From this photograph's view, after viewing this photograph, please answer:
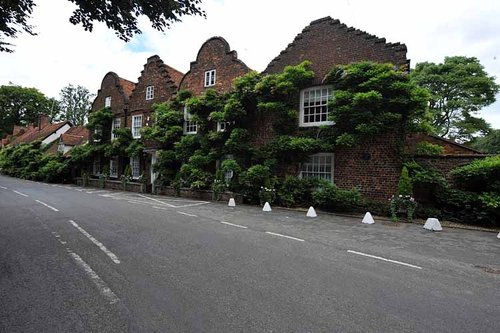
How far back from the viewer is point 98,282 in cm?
396

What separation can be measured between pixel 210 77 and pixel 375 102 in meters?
11.6

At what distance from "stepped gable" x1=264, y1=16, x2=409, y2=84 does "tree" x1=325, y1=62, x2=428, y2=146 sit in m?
1.08

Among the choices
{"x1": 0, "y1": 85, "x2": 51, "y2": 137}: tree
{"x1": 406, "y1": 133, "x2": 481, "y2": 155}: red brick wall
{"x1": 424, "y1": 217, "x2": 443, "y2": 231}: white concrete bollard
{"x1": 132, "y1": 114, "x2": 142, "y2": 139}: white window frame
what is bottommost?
{"x1": 424, "y1": 217, "x2": 443, "y2": 231}: white concrete bollard

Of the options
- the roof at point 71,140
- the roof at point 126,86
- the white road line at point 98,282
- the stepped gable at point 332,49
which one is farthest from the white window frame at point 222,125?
the roof at point 71,140

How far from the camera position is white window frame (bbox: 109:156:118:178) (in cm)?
2525

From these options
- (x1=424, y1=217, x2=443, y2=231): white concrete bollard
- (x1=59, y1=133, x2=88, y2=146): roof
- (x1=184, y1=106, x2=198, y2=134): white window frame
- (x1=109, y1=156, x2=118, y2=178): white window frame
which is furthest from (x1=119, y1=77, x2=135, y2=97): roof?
(x1=424, y1=217, x2=443, y2=231): white concrete bollard

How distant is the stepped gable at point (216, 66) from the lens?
1802 centimetres

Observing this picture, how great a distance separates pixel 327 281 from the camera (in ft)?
13.8

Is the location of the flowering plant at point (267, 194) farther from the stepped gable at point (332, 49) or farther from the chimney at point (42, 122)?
the chimney at point (42, 122)

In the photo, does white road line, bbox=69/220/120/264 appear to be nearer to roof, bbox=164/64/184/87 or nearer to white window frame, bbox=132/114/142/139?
white window frame, bbox=132/114/142/139

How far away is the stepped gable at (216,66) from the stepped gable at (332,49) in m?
2.94

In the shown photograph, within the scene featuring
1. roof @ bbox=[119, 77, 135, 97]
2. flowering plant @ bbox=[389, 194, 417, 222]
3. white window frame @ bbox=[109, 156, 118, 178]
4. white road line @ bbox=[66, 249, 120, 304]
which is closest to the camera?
white road line @ bbox=[66, 249, 120, 304]

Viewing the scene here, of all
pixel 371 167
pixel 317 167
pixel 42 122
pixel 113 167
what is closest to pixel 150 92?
pixel 113 167

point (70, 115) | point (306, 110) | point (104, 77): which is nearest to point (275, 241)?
point (306, 110)
